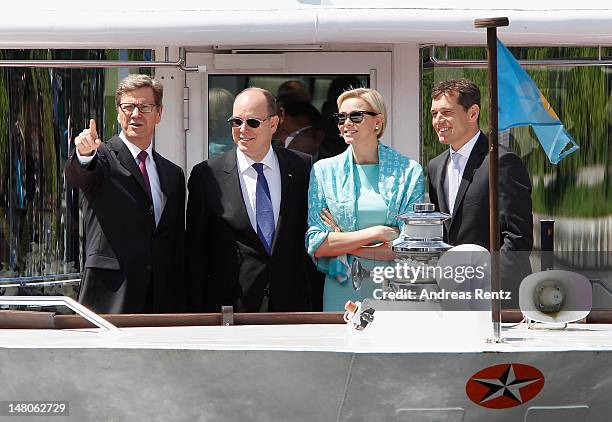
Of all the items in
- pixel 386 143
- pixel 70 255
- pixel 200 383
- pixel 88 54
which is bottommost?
pixel 200 383

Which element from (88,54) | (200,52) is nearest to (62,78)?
(88,54)

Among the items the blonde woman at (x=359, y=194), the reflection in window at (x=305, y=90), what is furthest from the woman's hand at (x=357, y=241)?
the reflection in window at (x=305, y=90)

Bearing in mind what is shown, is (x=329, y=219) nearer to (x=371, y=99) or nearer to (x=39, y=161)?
(x=371, y=99)

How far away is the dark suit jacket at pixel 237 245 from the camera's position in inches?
256

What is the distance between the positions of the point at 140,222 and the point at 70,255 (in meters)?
0.60

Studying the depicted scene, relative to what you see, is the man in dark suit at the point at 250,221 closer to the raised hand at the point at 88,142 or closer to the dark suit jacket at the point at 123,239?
the dark suit jacket at the point at 123,239

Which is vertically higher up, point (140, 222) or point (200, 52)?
point (200, 52)

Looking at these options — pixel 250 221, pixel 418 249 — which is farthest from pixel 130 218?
pixel 418 249

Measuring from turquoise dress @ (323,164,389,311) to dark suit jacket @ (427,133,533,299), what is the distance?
366 mm

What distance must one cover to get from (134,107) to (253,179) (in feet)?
2.18

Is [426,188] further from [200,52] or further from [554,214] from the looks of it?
[200,52]

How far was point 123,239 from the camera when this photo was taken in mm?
6473

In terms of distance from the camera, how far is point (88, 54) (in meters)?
6.78

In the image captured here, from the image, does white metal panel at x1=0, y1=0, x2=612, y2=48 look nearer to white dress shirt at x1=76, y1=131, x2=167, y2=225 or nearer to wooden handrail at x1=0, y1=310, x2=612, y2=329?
white dress shirt at x1=76, y1=131, x2=167, y2=225
